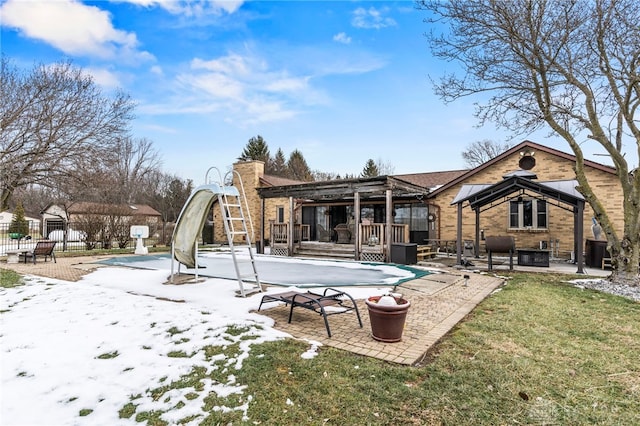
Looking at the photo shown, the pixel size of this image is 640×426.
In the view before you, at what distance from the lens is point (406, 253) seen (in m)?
11.6

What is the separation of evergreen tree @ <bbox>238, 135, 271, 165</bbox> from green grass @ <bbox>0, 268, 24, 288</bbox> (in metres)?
33.4

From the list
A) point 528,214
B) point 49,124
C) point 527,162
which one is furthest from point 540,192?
point 49,124

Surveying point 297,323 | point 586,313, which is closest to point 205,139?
point 297,323

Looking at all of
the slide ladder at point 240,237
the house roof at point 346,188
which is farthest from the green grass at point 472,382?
the house roof at point 346,188

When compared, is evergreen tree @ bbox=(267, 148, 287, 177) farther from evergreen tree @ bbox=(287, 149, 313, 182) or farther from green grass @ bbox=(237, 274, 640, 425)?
green grass @ bbox=(237, 274, 640, 425)

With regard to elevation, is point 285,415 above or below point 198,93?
below

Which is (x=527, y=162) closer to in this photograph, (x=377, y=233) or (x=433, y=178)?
(x=433, y=178)

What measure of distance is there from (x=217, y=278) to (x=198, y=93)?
10226 mm

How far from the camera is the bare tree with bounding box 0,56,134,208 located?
472 inches

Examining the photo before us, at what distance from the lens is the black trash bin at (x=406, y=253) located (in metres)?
11.6

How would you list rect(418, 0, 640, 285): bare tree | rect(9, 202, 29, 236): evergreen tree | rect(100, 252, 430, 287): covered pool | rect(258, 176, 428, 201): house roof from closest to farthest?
1. rect(418, 0, 640, 285): bare tree
2. rect(100, 252, 430, 287): covered pool
3. rect(258, 176, 428, 201): house roof
4. rect(9, 202, 29, 236): evergreen tree

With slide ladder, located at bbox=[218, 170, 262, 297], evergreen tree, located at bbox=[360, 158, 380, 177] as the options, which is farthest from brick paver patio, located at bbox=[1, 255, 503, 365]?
evergreen tree, located at bbox=[360, 158, 380, 177]

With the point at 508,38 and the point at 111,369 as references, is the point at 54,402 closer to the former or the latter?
the point at 111,369

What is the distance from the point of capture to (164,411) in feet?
8.76
